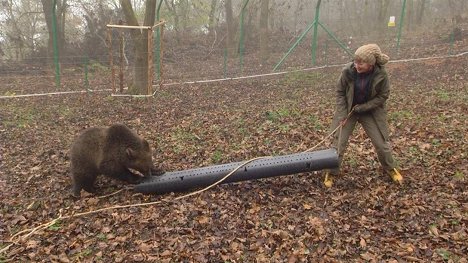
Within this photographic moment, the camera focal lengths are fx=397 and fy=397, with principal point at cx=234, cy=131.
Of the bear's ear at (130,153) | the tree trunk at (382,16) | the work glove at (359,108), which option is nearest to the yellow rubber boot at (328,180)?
the work glove at (359,108)

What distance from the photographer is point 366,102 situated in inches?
243

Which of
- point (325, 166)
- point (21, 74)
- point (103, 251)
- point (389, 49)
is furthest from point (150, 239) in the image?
point (389, 49)

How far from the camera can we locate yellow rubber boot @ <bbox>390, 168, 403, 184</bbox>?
6.21 m

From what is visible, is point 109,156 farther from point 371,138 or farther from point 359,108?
point 371,138

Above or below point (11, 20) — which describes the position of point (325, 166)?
below

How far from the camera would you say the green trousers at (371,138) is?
624 cm

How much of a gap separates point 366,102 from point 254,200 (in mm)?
2303

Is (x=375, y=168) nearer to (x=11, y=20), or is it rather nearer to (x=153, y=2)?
(x=153, y=2)

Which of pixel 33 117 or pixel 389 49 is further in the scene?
pixel 389 49

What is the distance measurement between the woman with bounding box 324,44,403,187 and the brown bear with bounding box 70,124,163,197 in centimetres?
300

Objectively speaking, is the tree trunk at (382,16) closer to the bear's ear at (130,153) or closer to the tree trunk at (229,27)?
the tree trunk at (229,27)

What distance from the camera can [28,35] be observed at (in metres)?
22.8

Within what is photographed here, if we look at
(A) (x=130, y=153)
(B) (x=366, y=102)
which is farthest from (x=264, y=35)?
(A) (x=130, y=153)

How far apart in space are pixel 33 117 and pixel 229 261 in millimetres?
8979
